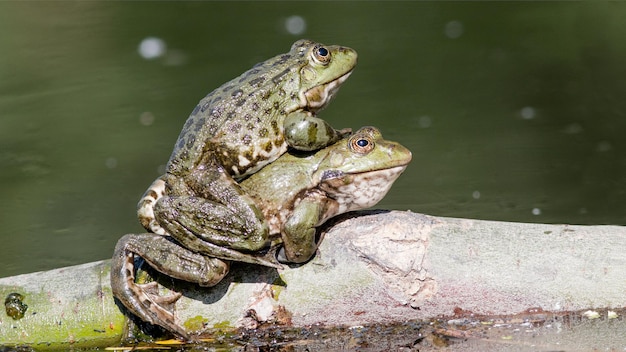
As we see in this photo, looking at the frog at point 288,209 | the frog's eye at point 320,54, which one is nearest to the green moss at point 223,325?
the frog at point 288,209

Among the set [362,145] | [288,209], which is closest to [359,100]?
[362,145]

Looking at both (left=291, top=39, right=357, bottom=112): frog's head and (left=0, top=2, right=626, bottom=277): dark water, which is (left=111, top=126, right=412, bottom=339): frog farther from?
(left=0, top=2, right=626, bottom=277): dark water

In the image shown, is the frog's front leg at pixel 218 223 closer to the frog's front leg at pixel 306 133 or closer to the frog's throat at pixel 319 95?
the frog's front leg at pixel 306 133

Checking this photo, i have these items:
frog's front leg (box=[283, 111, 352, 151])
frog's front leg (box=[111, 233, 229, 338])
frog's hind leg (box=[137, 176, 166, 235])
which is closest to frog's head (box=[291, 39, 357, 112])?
frog's front leg (box=[283, 111, 352, 151])

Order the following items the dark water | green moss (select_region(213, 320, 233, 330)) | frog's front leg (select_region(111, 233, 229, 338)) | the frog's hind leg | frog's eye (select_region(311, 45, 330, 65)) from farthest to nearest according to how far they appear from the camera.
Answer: the dark water, frog's eye (select_region(311, 45, 330, 65)), the frog's hind leg, green moss (select_region(213, 320, 233, 330)), frog's front leg (select_region(111, 233, 229, 338))

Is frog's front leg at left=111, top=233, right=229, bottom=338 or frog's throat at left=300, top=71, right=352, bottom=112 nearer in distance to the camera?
frog's front leg at left=111, top=233, right=229, bottom=338
